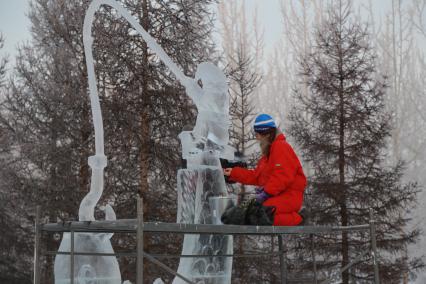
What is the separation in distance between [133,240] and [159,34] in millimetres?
3860

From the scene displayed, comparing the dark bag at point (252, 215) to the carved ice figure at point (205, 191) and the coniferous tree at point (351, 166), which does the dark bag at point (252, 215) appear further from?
the coniferous tree at point (351, 166)

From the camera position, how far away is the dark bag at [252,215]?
14.6 feet

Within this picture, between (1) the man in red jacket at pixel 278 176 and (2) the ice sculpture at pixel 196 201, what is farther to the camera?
(2) the ice sculpture at pixel 196 201

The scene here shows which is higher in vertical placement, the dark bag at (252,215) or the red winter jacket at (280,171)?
the red winter jacket at (280,171)

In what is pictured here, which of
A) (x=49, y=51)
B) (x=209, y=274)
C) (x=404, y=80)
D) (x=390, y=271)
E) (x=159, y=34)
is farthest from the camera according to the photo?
(x=404, y=80)

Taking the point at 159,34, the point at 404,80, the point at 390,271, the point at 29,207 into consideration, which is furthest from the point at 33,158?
the point at 404,80

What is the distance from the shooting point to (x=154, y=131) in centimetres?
1139

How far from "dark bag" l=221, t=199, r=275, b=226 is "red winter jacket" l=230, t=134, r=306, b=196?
0.18 m

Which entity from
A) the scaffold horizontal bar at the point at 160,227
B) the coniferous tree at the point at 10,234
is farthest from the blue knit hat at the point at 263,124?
the coniferous tree at the point at 10,234

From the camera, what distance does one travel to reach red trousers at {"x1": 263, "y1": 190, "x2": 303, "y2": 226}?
15.4 ft

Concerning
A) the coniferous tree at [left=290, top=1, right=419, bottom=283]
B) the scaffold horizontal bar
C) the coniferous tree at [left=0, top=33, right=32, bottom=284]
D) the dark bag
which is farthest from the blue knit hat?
the coniferous tree at [left=0, top=33, right=32, bottom=284]

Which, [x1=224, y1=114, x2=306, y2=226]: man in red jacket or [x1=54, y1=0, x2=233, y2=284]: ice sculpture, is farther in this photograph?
[x1=54, y1=0, x2=233, y2=284]: ice sculpture

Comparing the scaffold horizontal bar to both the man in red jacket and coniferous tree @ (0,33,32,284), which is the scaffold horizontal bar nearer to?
the man in red jacket

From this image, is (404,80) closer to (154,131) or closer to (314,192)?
(314,192)
